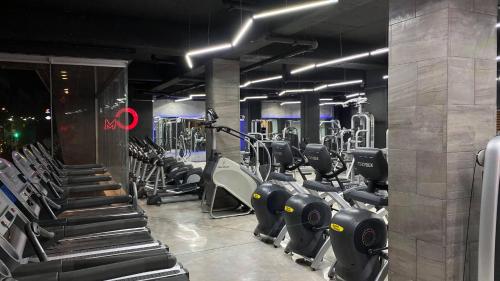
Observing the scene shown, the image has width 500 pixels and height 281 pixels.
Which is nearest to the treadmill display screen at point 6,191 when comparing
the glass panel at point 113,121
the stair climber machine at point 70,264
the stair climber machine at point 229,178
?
the stair climber machine at point 70,264

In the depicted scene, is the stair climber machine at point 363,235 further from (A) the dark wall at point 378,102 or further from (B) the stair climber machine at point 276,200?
(A) the dark wall at point 378,102

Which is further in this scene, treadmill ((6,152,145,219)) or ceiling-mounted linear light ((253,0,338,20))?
ceiling-mounted linear light ((253,0,338,20))

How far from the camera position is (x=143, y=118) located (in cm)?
1583

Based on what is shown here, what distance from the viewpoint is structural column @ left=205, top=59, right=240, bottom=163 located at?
738 centimetres

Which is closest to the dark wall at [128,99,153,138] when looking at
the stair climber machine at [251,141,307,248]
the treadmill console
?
the stair climber machine at [251,141,307,248]

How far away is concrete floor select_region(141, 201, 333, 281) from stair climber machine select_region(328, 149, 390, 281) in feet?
1.97

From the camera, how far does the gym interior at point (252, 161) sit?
7.95 ft

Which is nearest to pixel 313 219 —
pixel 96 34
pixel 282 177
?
pixel 282 177

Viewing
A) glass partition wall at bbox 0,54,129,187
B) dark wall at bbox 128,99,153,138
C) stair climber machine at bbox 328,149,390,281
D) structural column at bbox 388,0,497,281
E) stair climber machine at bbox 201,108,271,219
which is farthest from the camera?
dark wall at bbox 128,99,153,138

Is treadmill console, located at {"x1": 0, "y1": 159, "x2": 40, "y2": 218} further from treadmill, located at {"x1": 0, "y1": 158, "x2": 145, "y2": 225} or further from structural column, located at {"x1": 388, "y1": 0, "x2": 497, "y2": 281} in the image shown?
structural column, located at {"x1": 388, "y1": 0, "x2": 497, "y2": 281}

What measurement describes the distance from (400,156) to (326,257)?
206 centimetres

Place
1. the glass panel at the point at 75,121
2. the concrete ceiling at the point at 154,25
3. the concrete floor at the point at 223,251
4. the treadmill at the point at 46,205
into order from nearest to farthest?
the treadmill at the point at 46,205
the concrete floor at the point at 223,251
the concrete ceiling at the point at 154,25
the glass panel at the point at 75,121

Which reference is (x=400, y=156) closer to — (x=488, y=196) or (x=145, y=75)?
(x=488, y=196)

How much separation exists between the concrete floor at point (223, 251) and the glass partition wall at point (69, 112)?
1.73 metres
